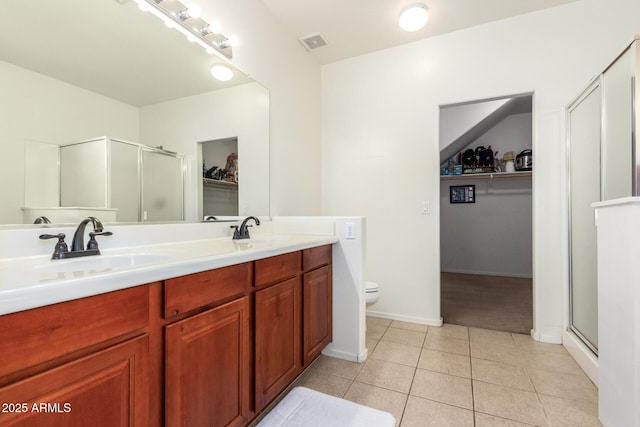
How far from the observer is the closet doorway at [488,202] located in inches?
159

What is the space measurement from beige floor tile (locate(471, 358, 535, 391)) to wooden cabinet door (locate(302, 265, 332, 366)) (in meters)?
0.99

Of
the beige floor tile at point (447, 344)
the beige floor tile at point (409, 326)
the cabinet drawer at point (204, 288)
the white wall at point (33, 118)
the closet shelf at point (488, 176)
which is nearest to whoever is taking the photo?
the cabinet drawer at point (204, 288)

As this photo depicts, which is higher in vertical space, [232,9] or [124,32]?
[232,9]

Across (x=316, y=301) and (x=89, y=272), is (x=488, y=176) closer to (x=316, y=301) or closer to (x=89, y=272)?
(x=316, y=301)

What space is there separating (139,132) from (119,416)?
125cm

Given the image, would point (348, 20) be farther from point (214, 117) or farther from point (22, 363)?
point (22, 363)

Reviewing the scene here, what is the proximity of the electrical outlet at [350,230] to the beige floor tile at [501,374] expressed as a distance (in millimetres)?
1176

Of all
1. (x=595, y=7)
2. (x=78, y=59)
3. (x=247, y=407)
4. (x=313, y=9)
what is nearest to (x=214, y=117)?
(x=78, y=59)

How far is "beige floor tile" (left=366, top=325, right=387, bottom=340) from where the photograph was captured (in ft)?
8.04

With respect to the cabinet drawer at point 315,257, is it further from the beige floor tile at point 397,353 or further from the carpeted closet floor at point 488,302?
the carpeted closet floor at point 488,302

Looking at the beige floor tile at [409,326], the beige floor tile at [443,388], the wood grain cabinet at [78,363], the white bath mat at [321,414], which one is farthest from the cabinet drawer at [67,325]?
the beige floor tile at [409,326]

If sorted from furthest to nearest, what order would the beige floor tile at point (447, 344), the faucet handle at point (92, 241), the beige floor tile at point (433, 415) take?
the beige floor tile at point (447, 344) < the beige floor tile at point (433, 415) < the faucet handle at point (92, 241)

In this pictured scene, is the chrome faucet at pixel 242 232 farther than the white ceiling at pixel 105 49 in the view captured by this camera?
Yes

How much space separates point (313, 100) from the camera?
309 centimetres
